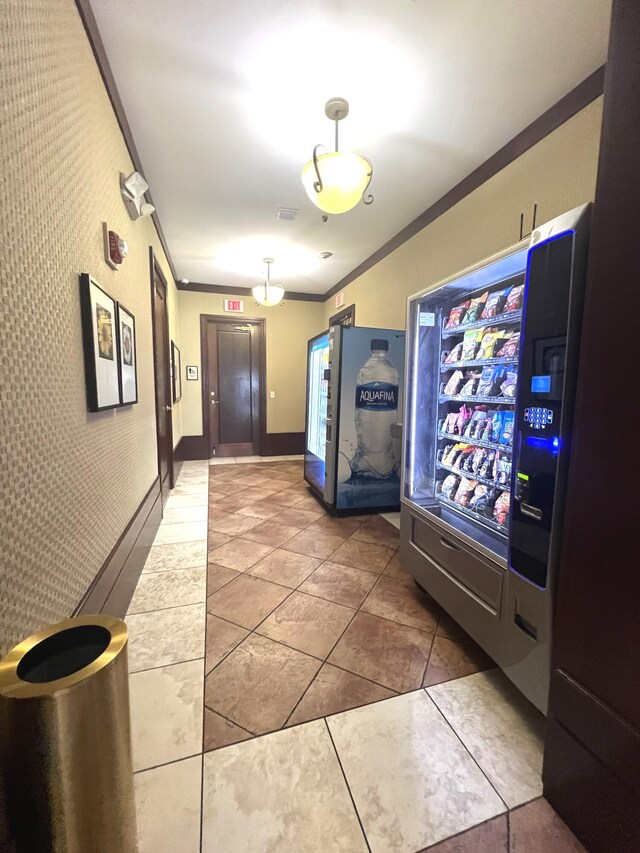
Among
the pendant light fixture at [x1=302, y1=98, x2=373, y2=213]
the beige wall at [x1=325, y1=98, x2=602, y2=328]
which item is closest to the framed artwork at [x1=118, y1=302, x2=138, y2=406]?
the pendant light fixture at [x1=302, y1=98, x2=373, y2=213]

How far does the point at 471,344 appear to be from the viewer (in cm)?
197

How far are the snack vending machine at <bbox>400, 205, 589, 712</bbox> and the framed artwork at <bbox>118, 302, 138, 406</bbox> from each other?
5.56 ft

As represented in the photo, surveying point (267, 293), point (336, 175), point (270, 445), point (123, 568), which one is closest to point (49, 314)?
point (123, 568)

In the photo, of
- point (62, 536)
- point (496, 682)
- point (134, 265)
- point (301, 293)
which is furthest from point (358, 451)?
point (301, 293)

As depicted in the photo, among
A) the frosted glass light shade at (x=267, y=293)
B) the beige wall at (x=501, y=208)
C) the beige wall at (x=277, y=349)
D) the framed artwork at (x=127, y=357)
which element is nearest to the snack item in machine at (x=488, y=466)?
the beige wall at (x=501, y=208)

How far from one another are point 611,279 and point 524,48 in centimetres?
161

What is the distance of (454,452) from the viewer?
2.15m

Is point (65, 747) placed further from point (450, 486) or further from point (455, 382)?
point (455, 382)

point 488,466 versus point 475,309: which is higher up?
point 475,309

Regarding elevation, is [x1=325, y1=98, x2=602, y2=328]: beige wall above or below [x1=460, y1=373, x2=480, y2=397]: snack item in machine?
above

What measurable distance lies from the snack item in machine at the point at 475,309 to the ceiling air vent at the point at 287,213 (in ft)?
6.99

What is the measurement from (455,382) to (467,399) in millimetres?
195

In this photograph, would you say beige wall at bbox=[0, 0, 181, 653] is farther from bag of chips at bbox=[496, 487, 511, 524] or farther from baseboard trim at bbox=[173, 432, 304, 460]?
baseboard trim at bbox=[173, 432, 304, 460]

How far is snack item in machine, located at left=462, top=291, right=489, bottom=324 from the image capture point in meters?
1.89
